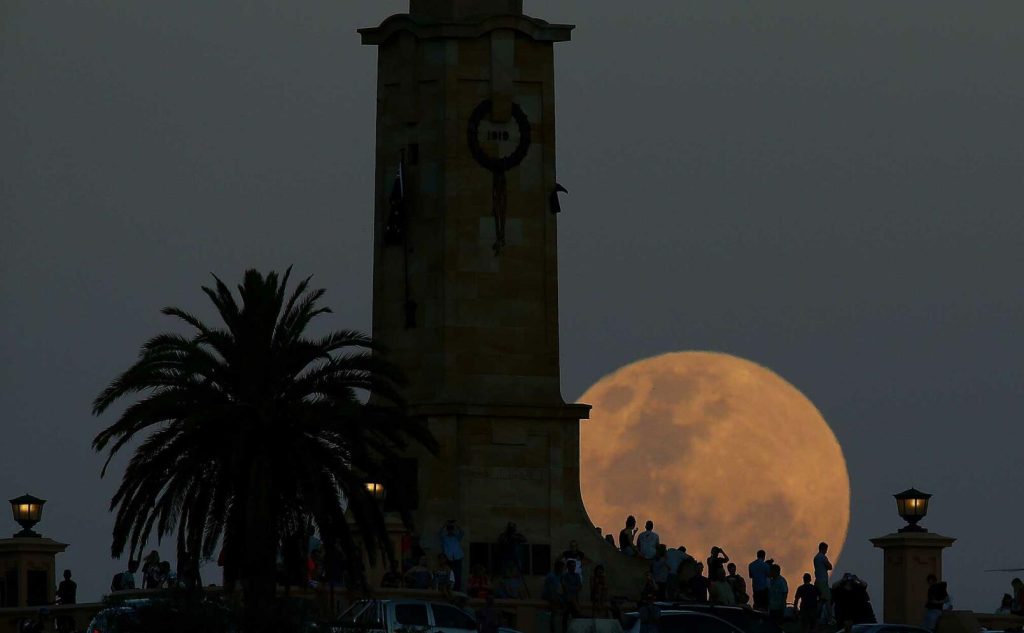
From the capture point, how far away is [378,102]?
293 feet

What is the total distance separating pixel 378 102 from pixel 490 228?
15.4 ft

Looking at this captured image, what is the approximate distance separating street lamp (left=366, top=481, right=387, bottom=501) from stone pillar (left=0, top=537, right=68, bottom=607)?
26.6 feet

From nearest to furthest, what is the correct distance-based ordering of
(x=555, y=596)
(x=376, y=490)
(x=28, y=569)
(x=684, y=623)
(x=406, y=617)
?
(x=406, y=617), (x=684, y=623), (x=376, y=490), (x=555, y=596), (x=28, y=569)

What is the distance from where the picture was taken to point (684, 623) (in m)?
71.0

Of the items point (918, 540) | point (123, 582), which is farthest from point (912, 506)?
point (123, 582)

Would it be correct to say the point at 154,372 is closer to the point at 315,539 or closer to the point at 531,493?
the point at 315,539

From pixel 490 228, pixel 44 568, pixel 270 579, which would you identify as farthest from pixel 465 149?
pixel 270 579

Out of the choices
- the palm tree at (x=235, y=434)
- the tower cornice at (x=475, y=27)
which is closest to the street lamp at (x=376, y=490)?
the palm tree at (x=235, y=434)

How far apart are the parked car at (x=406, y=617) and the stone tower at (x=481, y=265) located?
55.8 feet

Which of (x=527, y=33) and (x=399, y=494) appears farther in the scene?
(x=527, y=33)

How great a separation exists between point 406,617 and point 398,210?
2177cm

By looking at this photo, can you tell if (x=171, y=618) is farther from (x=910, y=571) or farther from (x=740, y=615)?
(x=910, y=571)

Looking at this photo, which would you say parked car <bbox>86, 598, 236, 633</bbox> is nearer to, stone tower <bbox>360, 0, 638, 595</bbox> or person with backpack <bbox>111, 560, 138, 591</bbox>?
person with backpack <bbox>111, 560, 138, 591</bbox>

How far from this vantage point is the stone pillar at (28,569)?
79.6 metres
